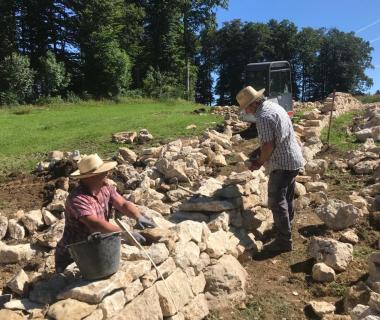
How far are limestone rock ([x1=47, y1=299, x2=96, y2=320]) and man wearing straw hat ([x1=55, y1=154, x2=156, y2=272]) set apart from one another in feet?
2.09

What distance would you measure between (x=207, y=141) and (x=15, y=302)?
8.40m

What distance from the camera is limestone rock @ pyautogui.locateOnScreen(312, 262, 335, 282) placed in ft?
17.4

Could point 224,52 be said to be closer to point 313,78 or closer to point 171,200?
point 313,78

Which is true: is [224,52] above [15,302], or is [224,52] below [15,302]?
above

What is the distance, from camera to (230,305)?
195 inches

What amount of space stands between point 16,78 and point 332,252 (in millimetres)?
29847

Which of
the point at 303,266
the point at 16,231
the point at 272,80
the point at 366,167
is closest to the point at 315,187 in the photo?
the point at 366,167

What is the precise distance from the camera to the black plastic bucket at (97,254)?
3.75m

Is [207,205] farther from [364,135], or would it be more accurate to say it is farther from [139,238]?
[364,135]

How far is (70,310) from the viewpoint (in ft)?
11.5

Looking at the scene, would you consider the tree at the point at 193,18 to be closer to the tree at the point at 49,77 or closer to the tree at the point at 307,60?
the tree at the point at 49,77

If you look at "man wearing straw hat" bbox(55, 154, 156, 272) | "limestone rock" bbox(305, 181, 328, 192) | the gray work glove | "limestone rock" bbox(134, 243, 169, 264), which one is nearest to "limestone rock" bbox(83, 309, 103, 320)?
"man wearing straw hat" bbox(55, 154, 156, 272)

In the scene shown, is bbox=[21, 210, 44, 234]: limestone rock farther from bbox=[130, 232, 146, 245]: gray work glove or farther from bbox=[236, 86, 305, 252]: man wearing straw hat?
bbox=[236, 86, 305, 252]: man wearing straw hat

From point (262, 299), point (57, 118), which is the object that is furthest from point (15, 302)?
point (57, 118)
